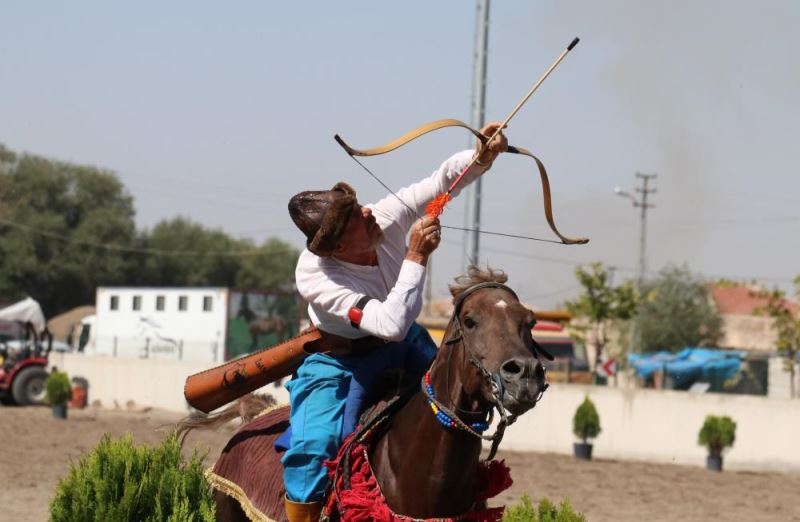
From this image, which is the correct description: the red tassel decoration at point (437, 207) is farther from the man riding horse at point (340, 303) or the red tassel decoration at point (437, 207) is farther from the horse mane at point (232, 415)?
the horse mane at point (232, 415)

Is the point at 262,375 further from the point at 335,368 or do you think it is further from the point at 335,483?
the point at 335,483

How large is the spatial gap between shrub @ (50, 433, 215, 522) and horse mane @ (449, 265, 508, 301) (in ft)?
5.76

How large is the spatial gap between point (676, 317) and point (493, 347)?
50.1 meters

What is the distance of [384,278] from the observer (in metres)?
5.29

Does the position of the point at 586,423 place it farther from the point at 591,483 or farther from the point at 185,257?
the point at 185,257

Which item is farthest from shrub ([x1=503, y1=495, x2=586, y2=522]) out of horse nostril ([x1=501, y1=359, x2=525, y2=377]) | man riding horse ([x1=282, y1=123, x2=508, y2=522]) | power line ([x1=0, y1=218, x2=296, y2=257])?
power line ([x1=0, y1=218, x2=296, y2=257])

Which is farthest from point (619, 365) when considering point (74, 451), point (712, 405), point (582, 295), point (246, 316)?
point (74, 451)

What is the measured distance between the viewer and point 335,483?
4844 mm

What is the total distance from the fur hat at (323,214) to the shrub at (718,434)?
14.3m

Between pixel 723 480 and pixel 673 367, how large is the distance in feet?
46.4

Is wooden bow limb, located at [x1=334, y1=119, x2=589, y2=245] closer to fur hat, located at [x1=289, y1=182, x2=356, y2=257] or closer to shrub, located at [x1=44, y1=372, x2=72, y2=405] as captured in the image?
fur hat, located at [x1=289, y1=182, x2=356, y2=257]

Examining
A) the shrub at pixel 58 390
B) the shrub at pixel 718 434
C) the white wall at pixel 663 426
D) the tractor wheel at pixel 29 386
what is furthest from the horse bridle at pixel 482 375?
the tractor wheel at pixel 29 386

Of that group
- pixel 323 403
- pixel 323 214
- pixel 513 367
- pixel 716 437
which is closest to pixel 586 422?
pixel 716 437

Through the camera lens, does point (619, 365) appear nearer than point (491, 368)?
No
